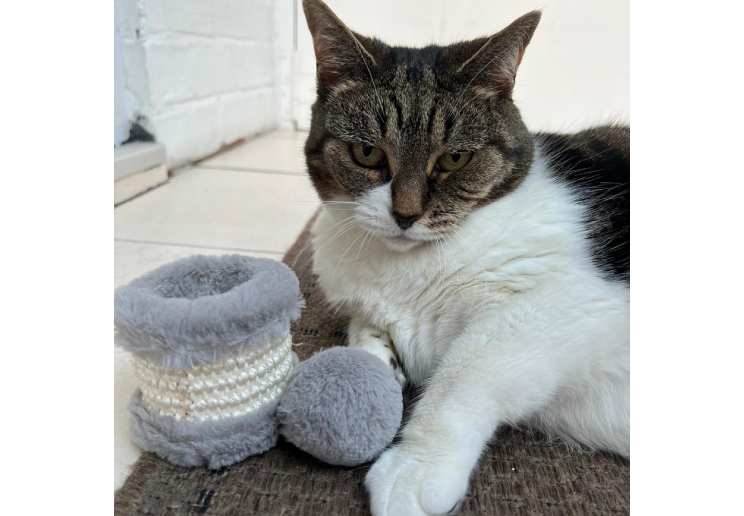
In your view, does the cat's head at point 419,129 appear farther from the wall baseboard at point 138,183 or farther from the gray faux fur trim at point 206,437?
the wall baseboard at point 138,183

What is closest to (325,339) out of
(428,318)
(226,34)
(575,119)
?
(428,318)

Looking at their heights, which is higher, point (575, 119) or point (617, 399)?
point (575, 119)

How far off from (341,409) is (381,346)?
0.83 feet

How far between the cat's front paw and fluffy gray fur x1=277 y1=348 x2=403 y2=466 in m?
0.04

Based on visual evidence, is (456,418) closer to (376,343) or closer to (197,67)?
(376,343)

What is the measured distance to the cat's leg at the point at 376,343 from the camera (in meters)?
0.88

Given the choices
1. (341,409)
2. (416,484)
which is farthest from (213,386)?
(416,484)

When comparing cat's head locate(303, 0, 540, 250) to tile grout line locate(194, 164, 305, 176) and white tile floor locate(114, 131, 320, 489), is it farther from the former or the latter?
tile grout line locate(194, 164, 305, 176)

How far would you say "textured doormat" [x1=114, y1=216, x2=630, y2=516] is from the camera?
2.04 feet

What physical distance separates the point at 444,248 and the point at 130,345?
19.3 inches

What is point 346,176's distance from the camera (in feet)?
2.70

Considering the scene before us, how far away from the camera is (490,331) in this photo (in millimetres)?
756

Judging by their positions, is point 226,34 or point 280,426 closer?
point 280,426

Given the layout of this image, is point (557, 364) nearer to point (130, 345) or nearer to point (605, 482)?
point (605, 482)
